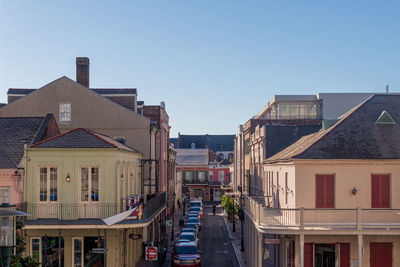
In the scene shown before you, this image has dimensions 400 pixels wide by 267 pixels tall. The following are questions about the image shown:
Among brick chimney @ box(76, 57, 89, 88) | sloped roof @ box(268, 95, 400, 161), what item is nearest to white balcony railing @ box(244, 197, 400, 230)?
sloped roof @ box(268, 95, 400, 161)

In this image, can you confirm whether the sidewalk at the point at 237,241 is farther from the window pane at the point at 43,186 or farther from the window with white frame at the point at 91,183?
the window pane at the point at 43,186

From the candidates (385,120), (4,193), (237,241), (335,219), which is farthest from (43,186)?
(237,241)

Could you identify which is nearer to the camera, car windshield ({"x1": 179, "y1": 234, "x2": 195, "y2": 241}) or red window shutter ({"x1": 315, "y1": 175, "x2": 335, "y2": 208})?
red window shutter ({"x1": 315, "y1": 175, "x2": 335, "y2": 208})

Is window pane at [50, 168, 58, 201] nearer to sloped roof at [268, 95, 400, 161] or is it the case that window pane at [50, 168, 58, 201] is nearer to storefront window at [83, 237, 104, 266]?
storefront window at [83, 237, 104, 266]

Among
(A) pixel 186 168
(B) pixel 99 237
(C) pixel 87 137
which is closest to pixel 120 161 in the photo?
(C) pixel 87 137

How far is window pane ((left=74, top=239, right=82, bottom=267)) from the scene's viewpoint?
21531 millimetres

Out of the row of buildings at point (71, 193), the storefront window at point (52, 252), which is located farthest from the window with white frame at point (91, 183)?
the storefront window at point (52, 252)

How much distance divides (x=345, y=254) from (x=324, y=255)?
880 mm

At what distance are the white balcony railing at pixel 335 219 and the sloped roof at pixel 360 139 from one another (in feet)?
7.48

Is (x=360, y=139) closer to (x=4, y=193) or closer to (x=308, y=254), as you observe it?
(x=308, y=254)

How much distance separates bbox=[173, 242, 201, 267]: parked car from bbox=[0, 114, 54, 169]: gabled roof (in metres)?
10.1

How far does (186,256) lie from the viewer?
85.6 ft

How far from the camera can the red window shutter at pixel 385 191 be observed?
1930 centimetres

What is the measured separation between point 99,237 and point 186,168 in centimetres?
6481
